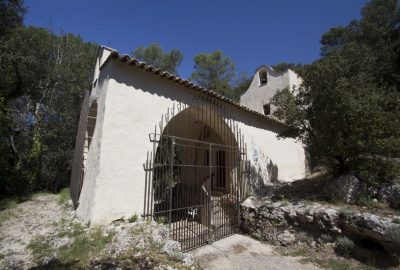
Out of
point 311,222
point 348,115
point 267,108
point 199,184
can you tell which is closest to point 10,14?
point 199,184

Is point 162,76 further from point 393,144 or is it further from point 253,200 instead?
point 393,144

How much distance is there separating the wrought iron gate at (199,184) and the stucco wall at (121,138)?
0.91ft

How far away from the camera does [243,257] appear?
550 cm

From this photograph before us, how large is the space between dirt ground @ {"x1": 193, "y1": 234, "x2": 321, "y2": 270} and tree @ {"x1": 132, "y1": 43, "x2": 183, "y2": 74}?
664 inches

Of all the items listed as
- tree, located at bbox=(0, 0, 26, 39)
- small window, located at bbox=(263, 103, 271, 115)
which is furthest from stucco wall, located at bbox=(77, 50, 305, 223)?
small window, located at bbox=(263, 103, 271, 115)

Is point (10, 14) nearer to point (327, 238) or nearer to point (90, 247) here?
point (90, 247)

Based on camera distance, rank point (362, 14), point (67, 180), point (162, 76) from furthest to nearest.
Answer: point (362, 14)
point (67, 180)
point (162, 76)

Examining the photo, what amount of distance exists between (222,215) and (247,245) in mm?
1244

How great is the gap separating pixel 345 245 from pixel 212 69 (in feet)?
62.3

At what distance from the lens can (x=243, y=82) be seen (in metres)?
22.8

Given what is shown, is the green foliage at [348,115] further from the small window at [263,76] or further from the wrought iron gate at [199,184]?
the small window at [263,76]

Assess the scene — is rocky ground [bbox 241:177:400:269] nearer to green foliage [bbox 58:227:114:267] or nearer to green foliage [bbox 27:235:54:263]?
green foliage [bbox 58:227:114:267]

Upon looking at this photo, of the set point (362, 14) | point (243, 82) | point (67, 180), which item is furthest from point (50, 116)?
point (362, 14)

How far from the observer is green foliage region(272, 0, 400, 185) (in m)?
5.87
